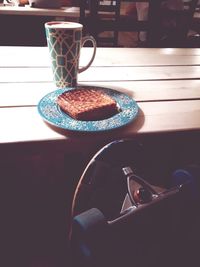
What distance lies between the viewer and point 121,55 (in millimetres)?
1163

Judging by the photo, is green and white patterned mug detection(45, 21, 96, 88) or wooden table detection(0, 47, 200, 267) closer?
wooden table detection(0, 47, 200, 267)

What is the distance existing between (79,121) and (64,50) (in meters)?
0.22

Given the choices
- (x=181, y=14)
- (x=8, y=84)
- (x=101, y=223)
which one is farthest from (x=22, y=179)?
(x=181, y=14)

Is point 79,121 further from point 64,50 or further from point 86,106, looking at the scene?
point 64,50

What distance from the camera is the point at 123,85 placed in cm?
84

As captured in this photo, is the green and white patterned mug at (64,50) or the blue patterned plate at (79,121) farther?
the green and white patterned mug at (64,50)

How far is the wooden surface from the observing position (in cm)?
60

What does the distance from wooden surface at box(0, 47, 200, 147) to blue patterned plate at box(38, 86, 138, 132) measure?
16 mm

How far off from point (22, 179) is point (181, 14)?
1.31 m

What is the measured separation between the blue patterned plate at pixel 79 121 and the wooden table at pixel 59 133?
0.05 ft

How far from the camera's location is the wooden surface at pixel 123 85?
1.96ft

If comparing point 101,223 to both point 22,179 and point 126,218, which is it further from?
point 22,179

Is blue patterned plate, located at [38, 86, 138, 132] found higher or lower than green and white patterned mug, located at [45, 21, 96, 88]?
lower

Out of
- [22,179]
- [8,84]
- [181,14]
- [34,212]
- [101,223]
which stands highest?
[181,14]
